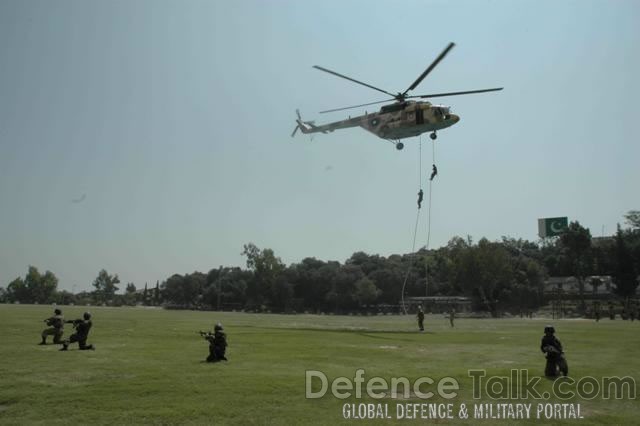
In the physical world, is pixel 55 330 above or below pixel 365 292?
above

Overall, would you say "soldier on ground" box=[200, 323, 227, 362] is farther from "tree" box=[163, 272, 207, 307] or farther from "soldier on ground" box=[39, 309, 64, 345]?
"tree" box=[163, 272, 207, 307]

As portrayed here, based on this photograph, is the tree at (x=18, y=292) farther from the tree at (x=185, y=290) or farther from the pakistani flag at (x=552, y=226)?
the pakistani flag at (x=552, y=226)

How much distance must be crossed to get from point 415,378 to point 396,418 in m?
3.72

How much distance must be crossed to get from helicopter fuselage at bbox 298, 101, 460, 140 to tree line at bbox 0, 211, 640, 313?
182ft

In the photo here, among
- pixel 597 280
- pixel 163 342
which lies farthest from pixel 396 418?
pixel 597 280

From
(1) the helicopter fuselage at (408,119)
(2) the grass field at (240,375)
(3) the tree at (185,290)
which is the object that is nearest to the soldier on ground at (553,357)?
(2) the grass field at (240,375)

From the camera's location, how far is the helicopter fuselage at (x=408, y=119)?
34406 mm

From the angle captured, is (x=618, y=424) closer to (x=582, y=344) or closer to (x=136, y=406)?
(x=136, y=406)

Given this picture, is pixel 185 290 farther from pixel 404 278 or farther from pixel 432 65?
pixel 432 65

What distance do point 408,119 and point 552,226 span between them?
86.3m

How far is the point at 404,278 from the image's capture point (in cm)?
13675

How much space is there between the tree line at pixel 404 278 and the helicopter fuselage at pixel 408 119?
2185 inches

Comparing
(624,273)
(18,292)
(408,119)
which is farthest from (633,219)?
(18,292)

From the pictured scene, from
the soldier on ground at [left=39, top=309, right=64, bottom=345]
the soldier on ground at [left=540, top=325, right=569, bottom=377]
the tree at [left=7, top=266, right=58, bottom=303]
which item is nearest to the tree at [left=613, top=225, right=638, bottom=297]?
the soldier on ground at [left=540, top=325, right=569, bottom=377]
